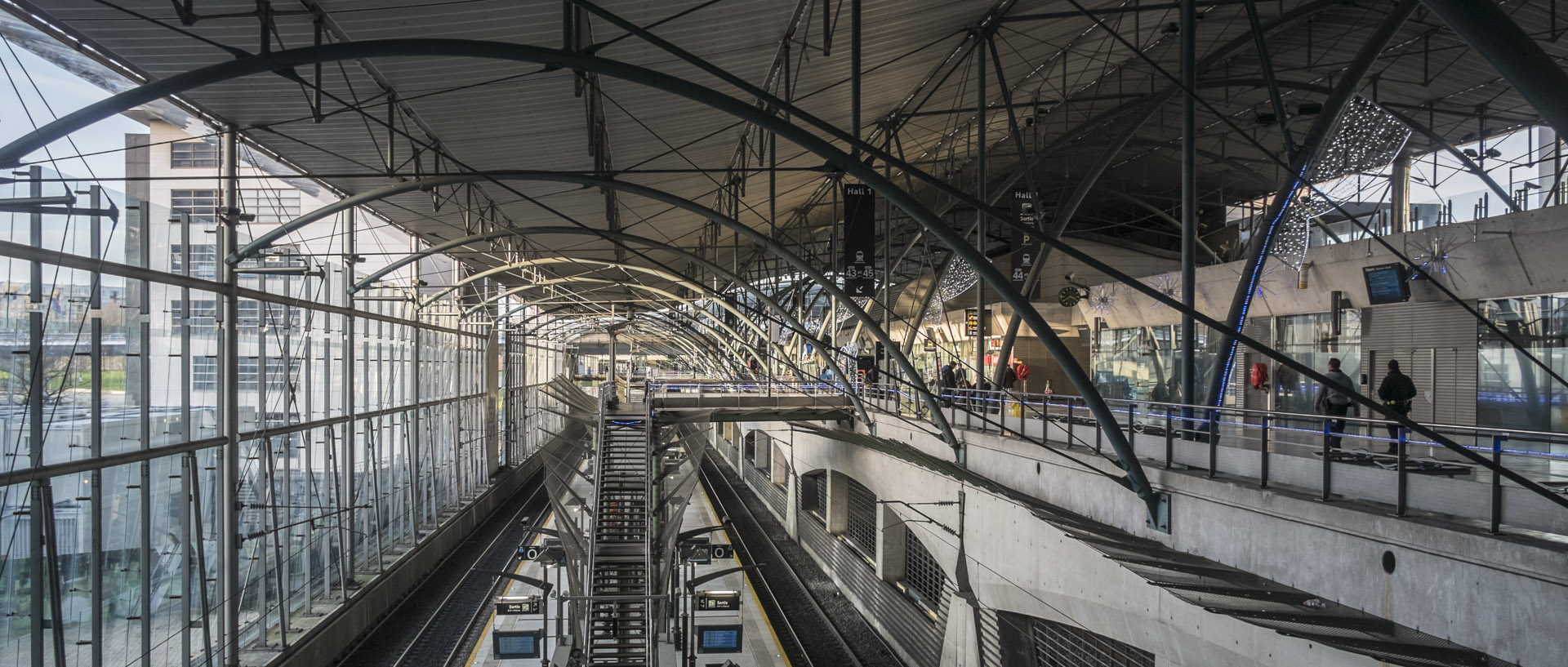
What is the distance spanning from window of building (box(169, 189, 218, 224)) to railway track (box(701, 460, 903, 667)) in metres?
15.5

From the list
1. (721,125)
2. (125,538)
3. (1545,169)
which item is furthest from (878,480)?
(1545,169)

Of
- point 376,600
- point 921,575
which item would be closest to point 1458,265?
point 921,575

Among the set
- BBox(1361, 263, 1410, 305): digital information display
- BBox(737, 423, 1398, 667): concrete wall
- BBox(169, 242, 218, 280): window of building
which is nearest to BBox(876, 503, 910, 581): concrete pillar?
BBox(737, 423, 1398, 667): concrete wall

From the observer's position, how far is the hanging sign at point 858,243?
69.3 feet

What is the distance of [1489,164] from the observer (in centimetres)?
2784

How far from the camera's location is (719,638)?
18812mm

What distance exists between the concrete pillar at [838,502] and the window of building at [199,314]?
22.1 m

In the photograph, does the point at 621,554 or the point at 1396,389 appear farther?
the point at 621,554

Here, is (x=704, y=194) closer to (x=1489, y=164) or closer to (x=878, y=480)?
(x=878, y=480)

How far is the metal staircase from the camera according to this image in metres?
19.7

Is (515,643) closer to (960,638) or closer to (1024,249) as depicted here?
(960,638)

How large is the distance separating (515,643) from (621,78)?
1252 cm

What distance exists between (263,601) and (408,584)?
9.40 metres

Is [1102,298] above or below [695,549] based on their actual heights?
above
